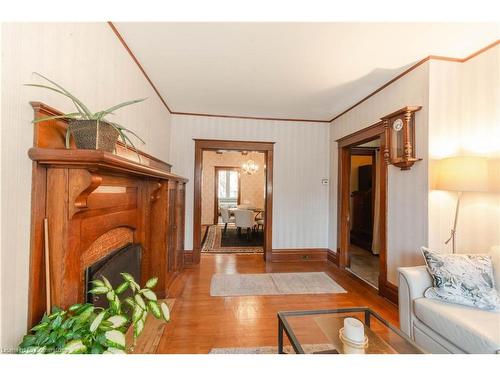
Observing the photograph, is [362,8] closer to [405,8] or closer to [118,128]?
[405,8]

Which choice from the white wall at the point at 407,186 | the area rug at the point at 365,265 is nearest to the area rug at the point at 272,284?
the area rug at the point at 365,265

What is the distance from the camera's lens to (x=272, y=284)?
307 centimetres

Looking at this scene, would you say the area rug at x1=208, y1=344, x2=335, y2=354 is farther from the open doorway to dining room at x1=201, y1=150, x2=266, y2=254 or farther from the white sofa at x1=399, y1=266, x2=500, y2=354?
the open doorway to dining room at x1=201, y1=150, x2=266, y2=254

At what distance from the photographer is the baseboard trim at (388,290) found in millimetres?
2551

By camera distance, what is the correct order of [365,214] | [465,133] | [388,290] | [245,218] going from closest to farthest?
[465,133], [388,290], [365,214], [245,218]

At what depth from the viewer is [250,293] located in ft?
9.16

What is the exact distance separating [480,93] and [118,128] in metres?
2.97

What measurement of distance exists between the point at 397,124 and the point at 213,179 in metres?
6.89

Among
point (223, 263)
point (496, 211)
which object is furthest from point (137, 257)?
point (496, 211)

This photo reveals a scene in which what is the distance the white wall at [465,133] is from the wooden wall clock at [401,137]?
181 millimetres

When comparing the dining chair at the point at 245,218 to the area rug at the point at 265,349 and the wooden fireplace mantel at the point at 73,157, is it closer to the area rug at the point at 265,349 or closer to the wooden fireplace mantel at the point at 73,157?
the area rug at the point at 265,349

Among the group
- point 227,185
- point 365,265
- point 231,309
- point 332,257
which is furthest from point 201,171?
point 227,185

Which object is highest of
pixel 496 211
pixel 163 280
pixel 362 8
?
pixel 362 8

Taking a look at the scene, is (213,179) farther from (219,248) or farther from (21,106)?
(21,106)
